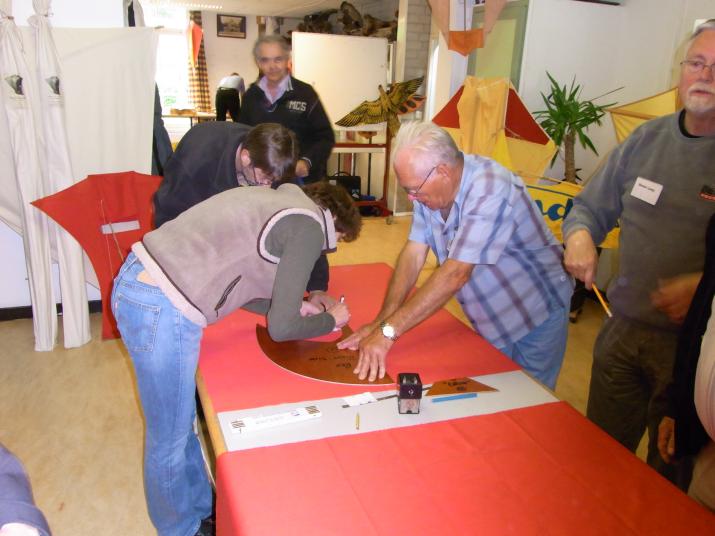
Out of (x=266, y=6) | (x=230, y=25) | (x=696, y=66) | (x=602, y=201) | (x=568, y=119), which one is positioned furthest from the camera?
(x=230, y=25)

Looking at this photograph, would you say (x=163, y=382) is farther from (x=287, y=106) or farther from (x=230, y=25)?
(x=230, y=25)

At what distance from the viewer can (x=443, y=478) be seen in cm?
103

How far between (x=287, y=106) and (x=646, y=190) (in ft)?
6.35

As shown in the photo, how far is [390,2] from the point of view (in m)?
7.54

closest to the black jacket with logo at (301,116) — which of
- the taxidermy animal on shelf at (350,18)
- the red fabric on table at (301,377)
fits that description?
the red fabric on table at (301,377)

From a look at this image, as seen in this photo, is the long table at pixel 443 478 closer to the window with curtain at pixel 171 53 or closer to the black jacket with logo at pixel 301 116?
the black jacket with logo at pixel 301 116

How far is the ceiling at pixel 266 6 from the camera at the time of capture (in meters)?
8.42

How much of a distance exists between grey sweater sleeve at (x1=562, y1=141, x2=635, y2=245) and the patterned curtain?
32.3ft

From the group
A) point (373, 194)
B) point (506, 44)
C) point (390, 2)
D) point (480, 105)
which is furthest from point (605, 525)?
point (390, 2)

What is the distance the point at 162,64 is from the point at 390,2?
17.3 feet

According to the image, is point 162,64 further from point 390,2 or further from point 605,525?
point 605,525

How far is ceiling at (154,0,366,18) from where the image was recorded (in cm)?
842

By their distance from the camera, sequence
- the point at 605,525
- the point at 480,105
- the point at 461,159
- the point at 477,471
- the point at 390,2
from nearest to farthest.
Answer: the point at 605,525 → the point at 477,471 → the point at 461,159 → the point at 480,105 → the point at 390,2

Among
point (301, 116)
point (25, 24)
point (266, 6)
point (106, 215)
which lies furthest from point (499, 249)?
point (266, 6)
